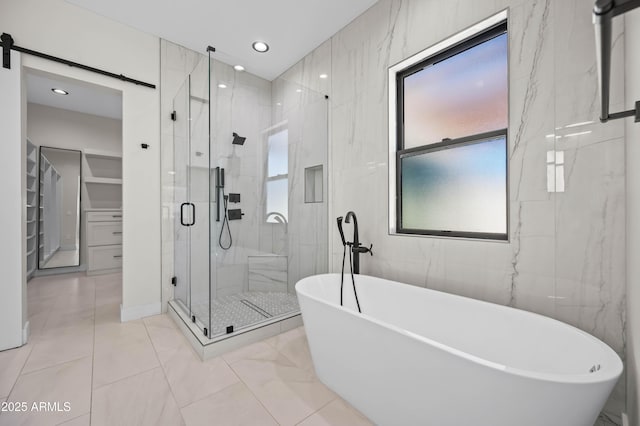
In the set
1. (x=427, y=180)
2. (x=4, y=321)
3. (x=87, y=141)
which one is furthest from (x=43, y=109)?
(x=427, y=180)

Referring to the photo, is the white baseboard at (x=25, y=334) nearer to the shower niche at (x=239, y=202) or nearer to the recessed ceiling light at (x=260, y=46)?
the shower niche at (x=239, y=202)

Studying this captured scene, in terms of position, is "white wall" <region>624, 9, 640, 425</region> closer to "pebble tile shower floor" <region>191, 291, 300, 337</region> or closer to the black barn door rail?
"pebble tile shower floor" <region>191, 291, 300, 337</region>

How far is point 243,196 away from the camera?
8.20 ft

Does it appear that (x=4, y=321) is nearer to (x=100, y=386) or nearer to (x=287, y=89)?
(x=100, y=386)

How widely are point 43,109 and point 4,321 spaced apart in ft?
12.1

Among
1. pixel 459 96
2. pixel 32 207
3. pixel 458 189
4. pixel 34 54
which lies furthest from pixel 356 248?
pixel 32 207

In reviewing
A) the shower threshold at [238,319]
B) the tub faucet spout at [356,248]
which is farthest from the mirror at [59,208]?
the tub faucet spout at [356,248]

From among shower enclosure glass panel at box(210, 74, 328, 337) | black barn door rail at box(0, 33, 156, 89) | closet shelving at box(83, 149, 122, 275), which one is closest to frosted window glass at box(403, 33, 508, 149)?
shower enclosure glass panel at box(210, 74, 328, 337)

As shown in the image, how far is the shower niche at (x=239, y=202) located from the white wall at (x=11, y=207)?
39.9 inches

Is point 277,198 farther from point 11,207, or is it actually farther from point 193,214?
point 11,207

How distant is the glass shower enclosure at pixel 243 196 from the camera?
226 centimetres

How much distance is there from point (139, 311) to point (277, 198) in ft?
5.77

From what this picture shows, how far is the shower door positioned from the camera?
2246 millimetres

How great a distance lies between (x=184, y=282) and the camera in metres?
2.64
